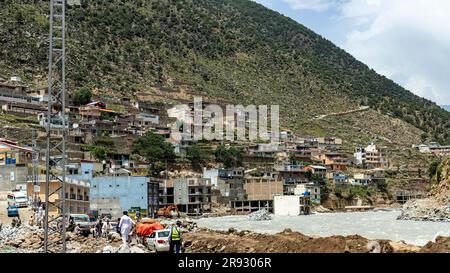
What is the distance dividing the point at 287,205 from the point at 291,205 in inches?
31.0

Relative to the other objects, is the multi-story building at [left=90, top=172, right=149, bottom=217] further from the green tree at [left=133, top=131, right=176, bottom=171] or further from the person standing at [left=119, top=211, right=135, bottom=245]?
the person standing at [left=119, top=211, right=135, bottom=245]

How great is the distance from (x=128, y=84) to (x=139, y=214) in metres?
49.9

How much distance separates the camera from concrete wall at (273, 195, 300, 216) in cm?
7539

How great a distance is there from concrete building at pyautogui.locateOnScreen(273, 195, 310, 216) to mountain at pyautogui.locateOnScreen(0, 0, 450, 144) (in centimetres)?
3171

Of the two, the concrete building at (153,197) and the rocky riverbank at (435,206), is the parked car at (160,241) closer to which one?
the concrete building at (153,197)

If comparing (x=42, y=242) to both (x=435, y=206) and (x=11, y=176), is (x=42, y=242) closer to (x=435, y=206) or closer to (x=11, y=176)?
(x=11, y=176)

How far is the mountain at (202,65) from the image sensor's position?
9981 centimetres

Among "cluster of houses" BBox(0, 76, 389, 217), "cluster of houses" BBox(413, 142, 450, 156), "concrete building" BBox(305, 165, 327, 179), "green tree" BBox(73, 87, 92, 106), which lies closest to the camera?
"cluster of houses" BBox(0, 76, 389, 217)

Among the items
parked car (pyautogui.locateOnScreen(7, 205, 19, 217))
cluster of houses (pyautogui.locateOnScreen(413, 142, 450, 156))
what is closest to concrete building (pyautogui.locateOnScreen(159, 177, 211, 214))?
parked car (pyautogui.locateOnScreen(7, 205, 19, 217))

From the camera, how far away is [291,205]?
7625cm

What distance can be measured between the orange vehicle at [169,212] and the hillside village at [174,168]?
0.50 meters

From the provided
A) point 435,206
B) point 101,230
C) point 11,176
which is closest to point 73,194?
point 11,176

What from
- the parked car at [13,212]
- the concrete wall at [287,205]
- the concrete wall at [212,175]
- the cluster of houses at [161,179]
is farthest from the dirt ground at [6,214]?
the concrete wall at [287,205]
